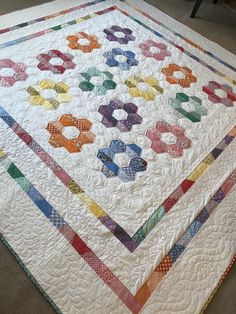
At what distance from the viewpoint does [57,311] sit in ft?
3.37

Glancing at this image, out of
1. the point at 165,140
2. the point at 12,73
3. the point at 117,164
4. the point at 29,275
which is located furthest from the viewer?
the point at 12,73

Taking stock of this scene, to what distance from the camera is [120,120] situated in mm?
1591

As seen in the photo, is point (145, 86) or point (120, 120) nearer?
point (120, 120)

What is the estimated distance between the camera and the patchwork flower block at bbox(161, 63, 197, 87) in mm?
1867

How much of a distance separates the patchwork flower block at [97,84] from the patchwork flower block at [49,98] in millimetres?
99

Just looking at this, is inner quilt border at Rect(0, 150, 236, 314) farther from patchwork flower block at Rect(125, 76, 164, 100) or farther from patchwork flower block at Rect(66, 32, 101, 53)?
patchwork flower block at Rect(66, 32, 101, 53)

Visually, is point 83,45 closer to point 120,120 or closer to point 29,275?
point 120,120

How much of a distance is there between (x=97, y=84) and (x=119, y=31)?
542 mm

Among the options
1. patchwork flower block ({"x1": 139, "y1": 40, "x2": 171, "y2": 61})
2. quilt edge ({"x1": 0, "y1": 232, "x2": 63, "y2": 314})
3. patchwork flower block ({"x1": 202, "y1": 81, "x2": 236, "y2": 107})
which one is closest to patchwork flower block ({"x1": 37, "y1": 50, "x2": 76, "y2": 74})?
patchwork flower block ({"x1": 139, "y1": 40, "x2": 171, "y2": 61})

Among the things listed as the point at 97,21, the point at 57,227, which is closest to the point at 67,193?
the point at 57,227

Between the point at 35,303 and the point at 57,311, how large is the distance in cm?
8

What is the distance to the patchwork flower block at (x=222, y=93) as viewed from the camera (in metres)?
1.81

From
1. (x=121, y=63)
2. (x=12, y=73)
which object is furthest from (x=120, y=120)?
(x=12, y=73)

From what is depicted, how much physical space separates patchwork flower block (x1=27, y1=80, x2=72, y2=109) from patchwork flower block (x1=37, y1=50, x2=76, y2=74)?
10cm
